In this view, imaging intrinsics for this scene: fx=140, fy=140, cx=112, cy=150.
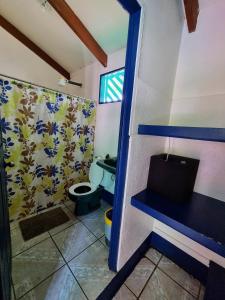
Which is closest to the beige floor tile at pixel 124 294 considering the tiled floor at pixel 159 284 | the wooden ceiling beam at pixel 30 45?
the tiled floor at pixel 159 284

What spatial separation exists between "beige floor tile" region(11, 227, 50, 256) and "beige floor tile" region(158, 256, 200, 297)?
112 centimetres

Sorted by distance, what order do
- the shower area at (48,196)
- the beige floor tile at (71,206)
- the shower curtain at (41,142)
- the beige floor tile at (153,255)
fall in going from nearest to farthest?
the shower area at (48,196)
the beige floor tile at (153,255)
the shower curtain at (41,142)
the beige floor tile at (71,206)

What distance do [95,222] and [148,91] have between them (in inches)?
58.7

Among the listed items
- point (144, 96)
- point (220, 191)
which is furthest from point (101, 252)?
point (144, 96)

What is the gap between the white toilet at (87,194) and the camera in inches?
65.4

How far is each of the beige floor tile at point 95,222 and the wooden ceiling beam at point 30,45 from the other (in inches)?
96.5

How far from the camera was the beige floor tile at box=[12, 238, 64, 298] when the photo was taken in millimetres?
1011

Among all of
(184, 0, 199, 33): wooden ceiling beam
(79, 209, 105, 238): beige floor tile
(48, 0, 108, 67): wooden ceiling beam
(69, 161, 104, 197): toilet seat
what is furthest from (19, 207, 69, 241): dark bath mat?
(184, 0, 199, 33): wooden ceiling beam

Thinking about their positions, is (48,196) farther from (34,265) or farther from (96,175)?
(34,265)

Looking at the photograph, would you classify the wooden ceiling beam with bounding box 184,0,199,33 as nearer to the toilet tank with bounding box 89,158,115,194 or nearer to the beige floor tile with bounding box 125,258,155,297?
the toilet tank with bounding box 89,158,115,194

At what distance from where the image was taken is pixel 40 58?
235 cm

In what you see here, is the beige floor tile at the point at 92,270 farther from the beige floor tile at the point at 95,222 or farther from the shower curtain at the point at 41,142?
the shower curtain at the point at 41,142

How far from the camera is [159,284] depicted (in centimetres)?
106

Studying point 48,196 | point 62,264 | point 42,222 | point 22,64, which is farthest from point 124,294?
point 22,64
